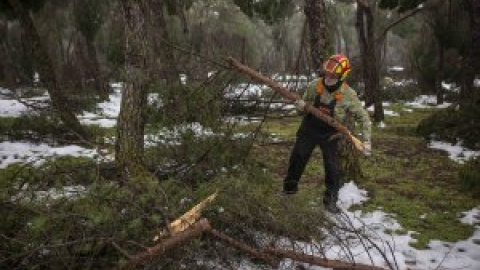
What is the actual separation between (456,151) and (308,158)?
4.66 m

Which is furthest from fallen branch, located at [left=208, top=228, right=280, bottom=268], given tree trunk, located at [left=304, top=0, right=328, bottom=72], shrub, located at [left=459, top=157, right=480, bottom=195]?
shrub, located at [left=459, top=157, right=480, bottom=195]

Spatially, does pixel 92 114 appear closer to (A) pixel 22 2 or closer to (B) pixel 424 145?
(A) pixel 22 2

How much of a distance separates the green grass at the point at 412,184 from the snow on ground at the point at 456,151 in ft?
0.53

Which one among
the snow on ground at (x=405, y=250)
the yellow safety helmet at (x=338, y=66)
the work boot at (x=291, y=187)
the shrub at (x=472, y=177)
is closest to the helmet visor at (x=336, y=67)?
the yellow safety helmet at (x=338, y=66)

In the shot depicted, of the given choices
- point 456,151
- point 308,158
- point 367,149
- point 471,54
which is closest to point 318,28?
point 308,158

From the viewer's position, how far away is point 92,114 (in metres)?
13.4

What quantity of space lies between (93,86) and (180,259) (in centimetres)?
1546

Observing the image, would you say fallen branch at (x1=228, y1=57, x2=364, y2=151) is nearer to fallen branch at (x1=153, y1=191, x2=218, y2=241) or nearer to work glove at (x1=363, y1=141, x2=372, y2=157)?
work glove at (x1=363, y1=141, x2=372, y2=157)

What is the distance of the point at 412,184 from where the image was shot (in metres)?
7.31

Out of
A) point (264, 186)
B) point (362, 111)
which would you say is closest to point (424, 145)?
point (362, 111)

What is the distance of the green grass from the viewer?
226 inches

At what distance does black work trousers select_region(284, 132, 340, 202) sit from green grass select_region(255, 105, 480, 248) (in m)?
0.58

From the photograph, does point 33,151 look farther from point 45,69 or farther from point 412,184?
point 412,184

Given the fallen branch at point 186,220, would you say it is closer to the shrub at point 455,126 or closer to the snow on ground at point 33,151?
the snow on ground at point 33,151
